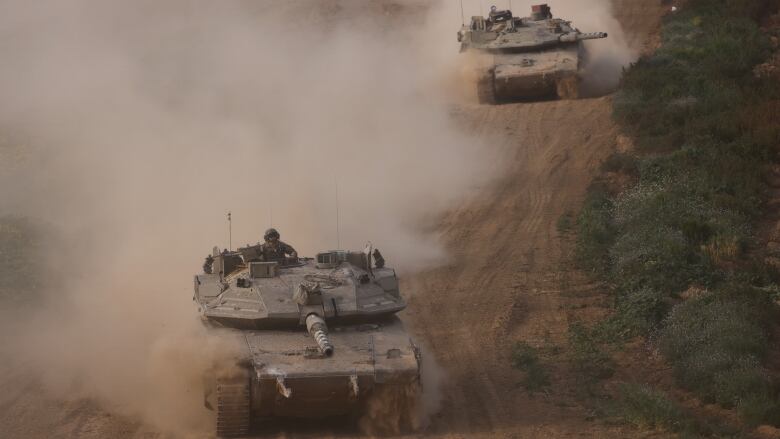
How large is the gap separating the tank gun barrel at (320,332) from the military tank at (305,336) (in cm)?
1

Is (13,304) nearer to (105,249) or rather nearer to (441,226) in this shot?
(105,249)

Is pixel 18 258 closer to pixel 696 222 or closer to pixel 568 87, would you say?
pixel 696 222

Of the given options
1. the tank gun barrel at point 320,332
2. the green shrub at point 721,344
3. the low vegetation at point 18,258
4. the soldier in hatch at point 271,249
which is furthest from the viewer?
the low vegetation at point 18,258

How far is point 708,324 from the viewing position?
53.9ft

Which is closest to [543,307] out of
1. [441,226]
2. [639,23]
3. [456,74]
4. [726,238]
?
[726,238]

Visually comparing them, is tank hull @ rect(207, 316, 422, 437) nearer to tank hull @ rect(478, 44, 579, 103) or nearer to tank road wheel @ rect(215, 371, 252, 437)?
tank road wheel @ rect(215, 371, 252, 437)

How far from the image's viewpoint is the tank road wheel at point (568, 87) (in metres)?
29.5

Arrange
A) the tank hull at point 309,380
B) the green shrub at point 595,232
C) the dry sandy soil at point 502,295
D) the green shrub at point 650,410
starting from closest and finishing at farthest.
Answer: the tank hull at point 309,380, the green shrub at point 650,410, the dry sandy soil at point 502,295, the green shrub at point 595,232

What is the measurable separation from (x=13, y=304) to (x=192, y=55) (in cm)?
1780

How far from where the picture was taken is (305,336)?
14641 millimetres

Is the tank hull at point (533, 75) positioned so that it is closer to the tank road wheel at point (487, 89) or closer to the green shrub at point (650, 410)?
the tank road wheel at point (487, 89)

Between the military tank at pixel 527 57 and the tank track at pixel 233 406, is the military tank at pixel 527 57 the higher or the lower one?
the higher one

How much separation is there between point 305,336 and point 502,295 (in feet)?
19.5

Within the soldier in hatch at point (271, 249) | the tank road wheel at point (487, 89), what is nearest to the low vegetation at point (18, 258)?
the soldier in hatch at point (271, 249)
